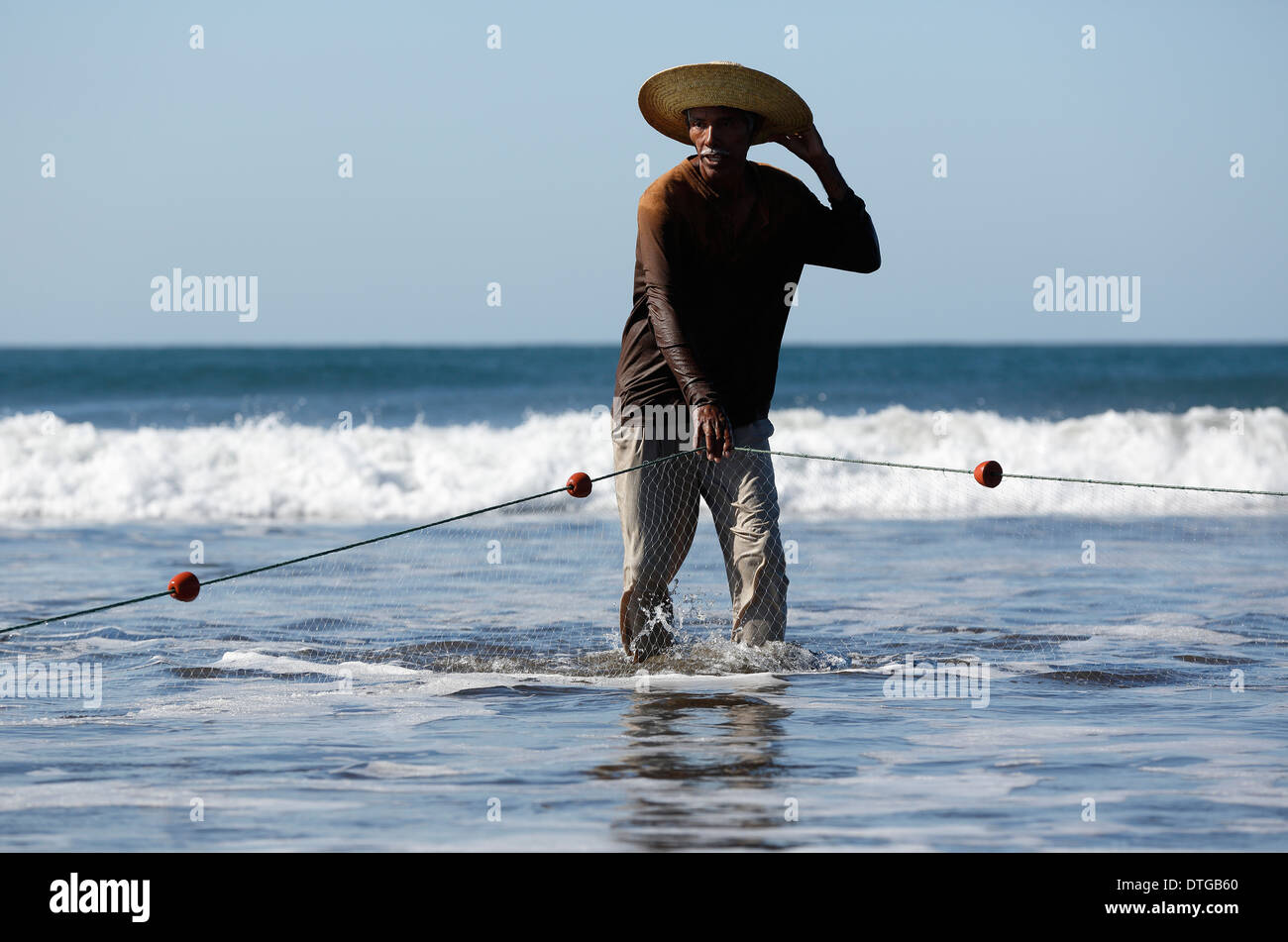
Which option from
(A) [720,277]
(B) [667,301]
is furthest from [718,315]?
(B) [667,301]

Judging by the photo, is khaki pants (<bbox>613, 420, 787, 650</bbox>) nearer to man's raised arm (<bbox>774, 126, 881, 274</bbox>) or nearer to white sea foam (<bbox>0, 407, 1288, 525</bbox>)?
man's raised arm (<bbox>774, 126, 881, 274</bbox>)

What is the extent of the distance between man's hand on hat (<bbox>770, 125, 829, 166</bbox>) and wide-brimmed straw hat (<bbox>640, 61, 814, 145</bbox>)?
3 cm

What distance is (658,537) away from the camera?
6.05 meters

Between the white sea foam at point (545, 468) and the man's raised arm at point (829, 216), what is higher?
the man's raised arm at point (829, 216)

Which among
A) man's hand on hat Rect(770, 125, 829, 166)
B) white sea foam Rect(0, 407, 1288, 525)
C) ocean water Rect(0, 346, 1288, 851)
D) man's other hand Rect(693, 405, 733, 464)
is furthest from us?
white sea foam Rect(0, 407, 1288, 525)

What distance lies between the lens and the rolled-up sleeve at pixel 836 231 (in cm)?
594

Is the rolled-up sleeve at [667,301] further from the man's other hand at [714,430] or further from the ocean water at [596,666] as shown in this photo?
the ocean water at [596,666]

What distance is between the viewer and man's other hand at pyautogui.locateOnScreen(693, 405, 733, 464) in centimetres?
564

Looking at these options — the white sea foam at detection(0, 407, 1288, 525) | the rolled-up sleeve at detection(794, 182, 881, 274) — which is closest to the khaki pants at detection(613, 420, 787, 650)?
the rolled-up sleeve at detection(794, 182, 881, 274)

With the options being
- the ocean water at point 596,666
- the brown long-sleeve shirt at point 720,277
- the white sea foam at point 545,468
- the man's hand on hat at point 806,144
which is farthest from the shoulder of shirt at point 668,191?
the white sea foam at point 545,468

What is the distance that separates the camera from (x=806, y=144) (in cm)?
590

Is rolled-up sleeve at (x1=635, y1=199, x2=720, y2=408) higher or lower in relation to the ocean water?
higher

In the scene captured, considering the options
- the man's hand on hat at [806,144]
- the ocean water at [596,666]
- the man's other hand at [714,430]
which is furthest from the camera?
the man's hand on hat at [806,144]
